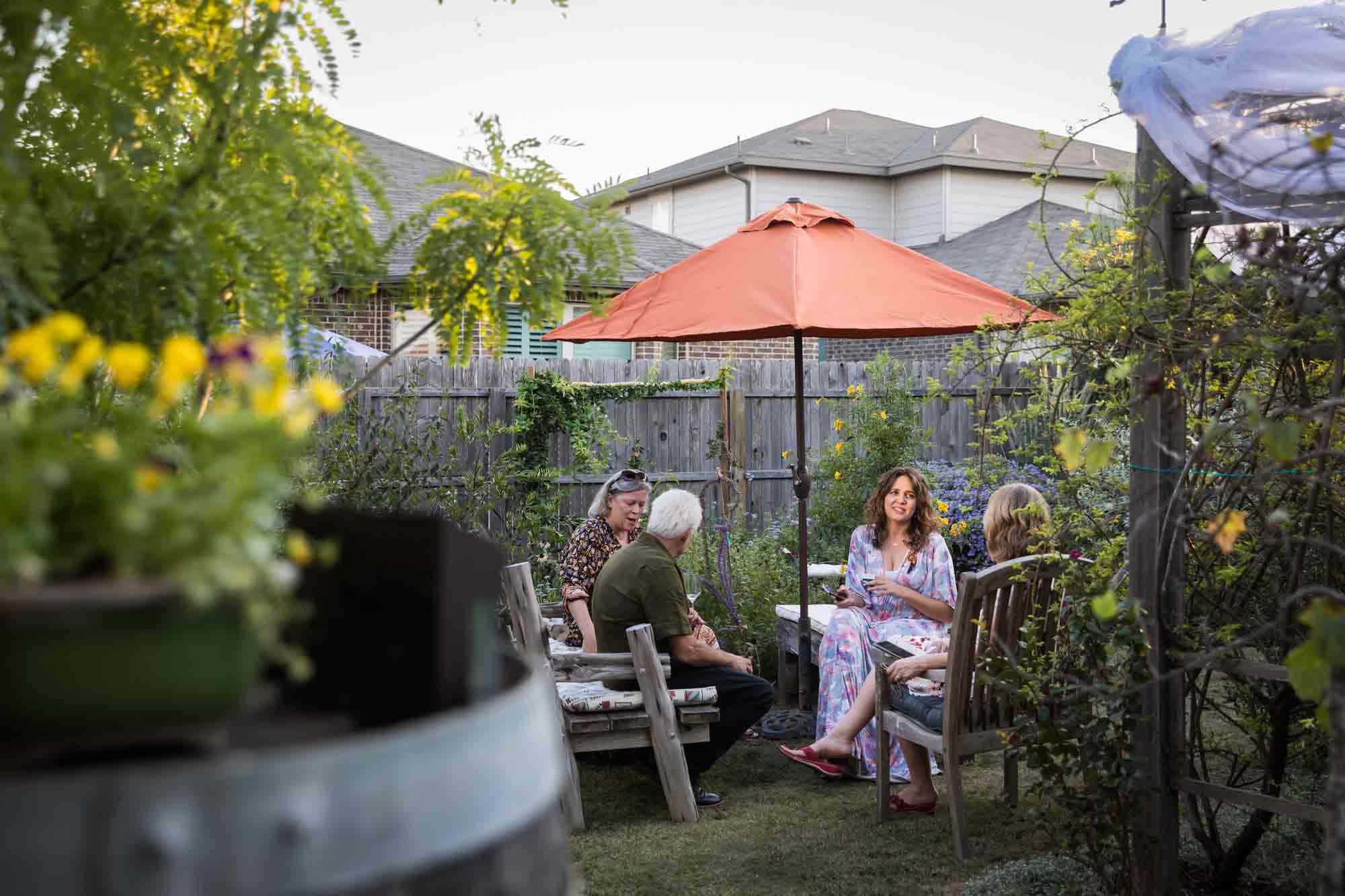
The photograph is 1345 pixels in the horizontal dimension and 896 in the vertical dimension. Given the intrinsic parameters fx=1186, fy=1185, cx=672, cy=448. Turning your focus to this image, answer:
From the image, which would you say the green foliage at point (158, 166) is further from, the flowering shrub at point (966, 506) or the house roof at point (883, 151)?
the house roof at point (883, 151)

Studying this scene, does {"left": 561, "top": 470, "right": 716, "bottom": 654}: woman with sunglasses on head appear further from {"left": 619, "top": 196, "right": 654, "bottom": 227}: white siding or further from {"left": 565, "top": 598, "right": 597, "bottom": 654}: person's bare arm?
{"left": 619, "top": 196, "right": 654, "bottom": 227}: white siding

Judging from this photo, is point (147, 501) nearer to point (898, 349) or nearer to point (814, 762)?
point (814, 762)

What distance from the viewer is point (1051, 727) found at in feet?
11.3

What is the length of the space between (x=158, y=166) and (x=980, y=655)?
3474mm

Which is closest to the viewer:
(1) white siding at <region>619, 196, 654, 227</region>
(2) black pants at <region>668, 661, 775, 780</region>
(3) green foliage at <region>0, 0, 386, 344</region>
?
(3) green foliage at <region>0, 0, 386, 344</region>

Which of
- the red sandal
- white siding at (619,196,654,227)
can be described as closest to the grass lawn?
the red sandal

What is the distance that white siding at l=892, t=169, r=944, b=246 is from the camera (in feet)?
67.7

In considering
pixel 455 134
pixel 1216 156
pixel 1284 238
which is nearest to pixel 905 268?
pixel 1284 238

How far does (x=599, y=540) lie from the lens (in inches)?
237

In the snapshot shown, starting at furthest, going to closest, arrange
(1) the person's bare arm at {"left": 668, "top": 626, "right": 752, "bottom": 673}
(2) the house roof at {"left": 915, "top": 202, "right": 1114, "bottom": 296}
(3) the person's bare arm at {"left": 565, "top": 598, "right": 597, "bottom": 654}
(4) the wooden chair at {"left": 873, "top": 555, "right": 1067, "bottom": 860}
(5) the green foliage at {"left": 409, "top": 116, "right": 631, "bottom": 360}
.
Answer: (2) the house roof at {"left": 915, "top": 202, "right": 1114, "bottom": 296} → (3) the person's bare arm at {"left": 565, "top": 598, "right": 597, "bottom": 654} → (1) the person's bare arm at {"left": 668, "top": 626, "right": 752, "bottom": 673} → (4) the wooden chair at {"left": 873, "top": 555, "right": 1067, "bottom": 860} → (5) the green foliage at {"left": 409, "top": 116, "right": 631, "bottom": 360}

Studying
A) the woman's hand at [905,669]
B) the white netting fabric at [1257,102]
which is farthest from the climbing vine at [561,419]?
the white netting fabric at [1257,102]

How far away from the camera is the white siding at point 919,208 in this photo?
20625mm

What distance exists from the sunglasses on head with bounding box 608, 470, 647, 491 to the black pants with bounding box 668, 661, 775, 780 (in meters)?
1.20

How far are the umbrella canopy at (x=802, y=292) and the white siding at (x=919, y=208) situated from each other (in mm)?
15390
